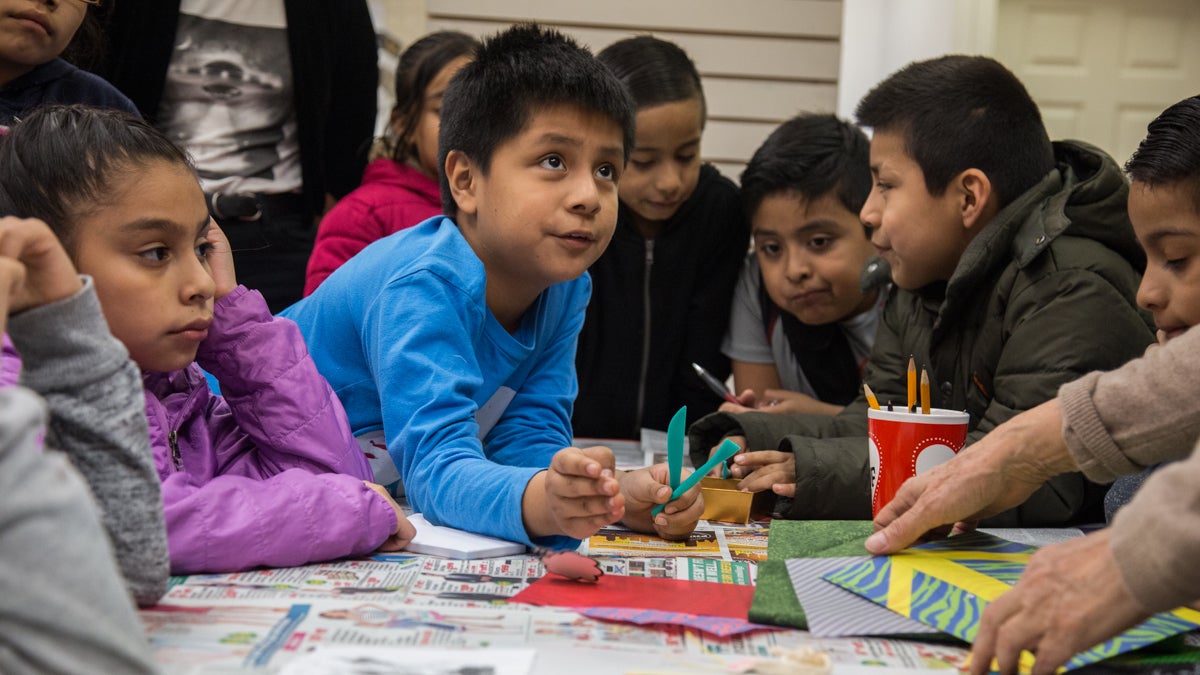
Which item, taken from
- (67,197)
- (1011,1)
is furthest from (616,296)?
(1011,1)

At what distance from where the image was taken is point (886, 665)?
91 cm

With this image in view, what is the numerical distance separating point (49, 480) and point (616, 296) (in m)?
2.07

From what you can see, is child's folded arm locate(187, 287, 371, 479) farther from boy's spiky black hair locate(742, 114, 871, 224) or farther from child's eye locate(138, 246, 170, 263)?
boy's spiky black hair locate(742, 114, 871, 224)

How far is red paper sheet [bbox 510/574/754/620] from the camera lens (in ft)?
3.49

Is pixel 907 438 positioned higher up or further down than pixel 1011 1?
further down

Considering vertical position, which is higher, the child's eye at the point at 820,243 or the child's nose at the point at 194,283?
the child's nose at the point at 194,283

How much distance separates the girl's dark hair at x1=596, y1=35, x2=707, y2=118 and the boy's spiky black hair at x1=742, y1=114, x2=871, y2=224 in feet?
0.94

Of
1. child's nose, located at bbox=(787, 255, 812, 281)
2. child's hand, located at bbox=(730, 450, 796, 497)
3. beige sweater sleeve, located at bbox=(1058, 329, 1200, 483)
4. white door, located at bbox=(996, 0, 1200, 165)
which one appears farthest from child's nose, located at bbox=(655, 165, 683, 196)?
white door, located at bbox=(996, 0, 1200, 165)

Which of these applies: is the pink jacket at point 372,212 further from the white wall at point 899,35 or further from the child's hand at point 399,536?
the white wall at point 899,35

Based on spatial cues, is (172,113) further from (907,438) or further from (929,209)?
(907,438)

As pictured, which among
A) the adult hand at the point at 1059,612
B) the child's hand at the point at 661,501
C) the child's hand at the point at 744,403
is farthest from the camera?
Result: the child's hand at the point at 744,403

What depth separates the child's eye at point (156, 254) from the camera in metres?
1.24

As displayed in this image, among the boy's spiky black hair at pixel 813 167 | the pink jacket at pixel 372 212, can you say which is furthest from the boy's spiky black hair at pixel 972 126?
the pink jacket at pixel 372 212

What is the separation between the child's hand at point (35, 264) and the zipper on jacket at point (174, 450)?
1.44 ft
